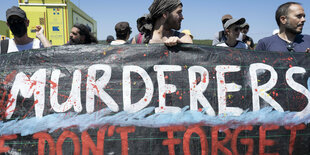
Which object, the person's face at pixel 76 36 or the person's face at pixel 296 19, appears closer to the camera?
the person's face at pixel 296 19

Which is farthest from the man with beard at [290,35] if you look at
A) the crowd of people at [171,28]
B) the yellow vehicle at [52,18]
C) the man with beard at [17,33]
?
the yellow vehicle at [52,18]

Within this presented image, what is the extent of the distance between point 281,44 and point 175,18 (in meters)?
1.12

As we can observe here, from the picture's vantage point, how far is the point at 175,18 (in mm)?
2186

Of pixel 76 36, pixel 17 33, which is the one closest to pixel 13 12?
pixel 17 33

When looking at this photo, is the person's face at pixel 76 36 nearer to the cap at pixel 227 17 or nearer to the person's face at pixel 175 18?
the person's face at pixel 175 18

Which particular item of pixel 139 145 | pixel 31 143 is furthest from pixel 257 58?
pixel 31 143

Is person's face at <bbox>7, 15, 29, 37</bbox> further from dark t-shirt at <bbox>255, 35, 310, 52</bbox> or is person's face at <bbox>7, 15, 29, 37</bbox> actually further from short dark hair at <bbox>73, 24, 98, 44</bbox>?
dark t-shirt at <bbox>255, 35, 310, 52</bbox>

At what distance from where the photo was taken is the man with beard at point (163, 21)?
2174 millimetres

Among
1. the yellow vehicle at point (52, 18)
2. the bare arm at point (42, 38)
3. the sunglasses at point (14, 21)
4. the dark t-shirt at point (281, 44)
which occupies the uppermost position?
the yellow vehicle at point (52, 18)

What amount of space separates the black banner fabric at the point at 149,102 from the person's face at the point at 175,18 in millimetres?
297

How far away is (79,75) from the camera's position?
1.92 metres

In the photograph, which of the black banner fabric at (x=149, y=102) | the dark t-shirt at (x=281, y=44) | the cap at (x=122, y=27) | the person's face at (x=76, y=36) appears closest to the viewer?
the black banner fabric at (x=149, y=102)

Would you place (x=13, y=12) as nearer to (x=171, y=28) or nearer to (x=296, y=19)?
(x=171, y=28)

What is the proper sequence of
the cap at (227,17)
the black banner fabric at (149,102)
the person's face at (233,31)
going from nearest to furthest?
the black banner fabric at (149,102)
the person's face at (233,31)
the cap at (227,17)
